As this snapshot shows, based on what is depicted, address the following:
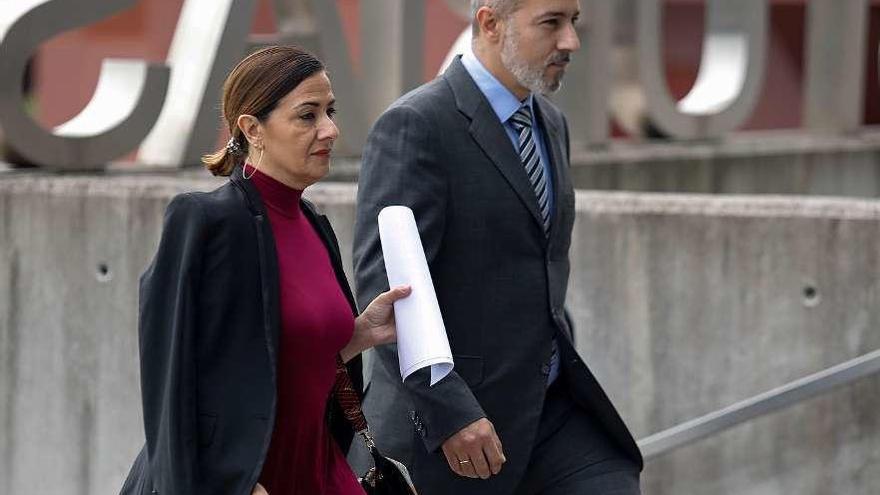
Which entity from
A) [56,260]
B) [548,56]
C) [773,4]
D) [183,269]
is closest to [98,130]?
[56,260]

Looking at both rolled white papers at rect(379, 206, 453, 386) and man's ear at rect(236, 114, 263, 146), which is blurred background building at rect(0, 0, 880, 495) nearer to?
rolled white papers at rect(379, 206, 453, 386)

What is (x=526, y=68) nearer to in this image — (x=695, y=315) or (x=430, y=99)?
(x=430, y=99)

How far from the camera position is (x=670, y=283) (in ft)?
19.2

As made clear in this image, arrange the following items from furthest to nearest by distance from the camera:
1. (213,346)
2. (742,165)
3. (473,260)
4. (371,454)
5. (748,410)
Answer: (742,165) → (748,410) → (473,260) → (371,454) → (213,346)

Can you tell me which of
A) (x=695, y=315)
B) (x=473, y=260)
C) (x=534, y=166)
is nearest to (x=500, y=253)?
(x=473, y=260)

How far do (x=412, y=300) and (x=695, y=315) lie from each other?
2.41m

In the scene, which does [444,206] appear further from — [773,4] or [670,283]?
[773,4]

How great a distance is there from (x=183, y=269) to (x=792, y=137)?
10.0 metres

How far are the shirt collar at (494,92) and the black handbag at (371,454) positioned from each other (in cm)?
82

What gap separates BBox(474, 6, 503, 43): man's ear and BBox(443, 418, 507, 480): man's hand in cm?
91

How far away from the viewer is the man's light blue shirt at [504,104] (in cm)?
419

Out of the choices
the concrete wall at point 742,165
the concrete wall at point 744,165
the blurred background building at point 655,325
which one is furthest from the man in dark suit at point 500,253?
the concrete wall at point 744,165

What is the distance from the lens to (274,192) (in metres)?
3.48

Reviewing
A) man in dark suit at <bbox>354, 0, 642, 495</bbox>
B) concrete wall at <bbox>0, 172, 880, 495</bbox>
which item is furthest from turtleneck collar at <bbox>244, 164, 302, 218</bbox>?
concrete wall at <bbox>0, 172, 880, 495</bbox>
